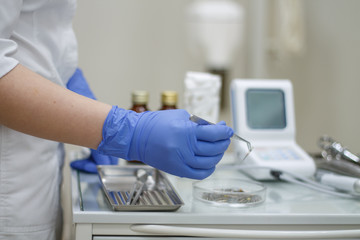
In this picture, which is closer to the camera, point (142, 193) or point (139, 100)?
point (142, 193)

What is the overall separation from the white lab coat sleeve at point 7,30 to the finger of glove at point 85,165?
→ 0.40 metres

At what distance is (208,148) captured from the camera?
854 mm

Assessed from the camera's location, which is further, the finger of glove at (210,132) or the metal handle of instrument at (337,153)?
the metal handle of instrument at (337,153)

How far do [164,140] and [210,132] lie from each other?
8cm

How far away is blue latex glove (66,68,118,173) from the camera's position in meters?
1.16

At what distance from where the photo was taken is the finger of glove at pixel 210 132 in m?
0.85

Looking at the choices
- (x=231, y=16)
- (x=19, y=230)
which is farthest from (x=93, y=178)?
(x=231, y=16)

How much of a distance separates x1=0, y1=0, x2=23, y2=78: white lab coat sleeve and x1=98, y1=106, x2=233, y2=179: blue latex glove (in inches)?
7.2

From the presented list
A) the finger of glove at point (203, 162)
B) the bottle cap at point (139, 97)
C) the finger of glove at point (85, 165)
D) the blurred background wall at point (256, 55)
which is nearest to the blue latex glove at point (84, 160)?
the finger of glove at point (85, 165)

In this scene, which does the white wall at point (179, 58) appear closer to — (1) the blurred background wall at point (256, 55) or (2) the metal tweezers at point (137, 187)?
(1) the blurred background wall at point (256, 55)

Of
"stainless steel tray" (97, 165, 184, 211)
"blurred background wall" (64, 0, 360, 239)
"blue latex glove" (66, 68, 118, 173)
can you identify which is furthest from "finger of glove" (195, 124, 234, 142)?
"blurred background wall" (64, 0, 360, 239)

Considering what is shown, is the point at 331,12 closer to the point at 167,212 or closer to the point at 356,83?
the point at 356,83

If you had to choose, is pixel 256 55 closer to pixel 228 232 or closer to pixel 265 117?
pixel 265 117

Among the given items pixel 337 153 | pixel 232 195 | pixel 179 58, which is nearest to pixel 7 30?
pixel 232 195
